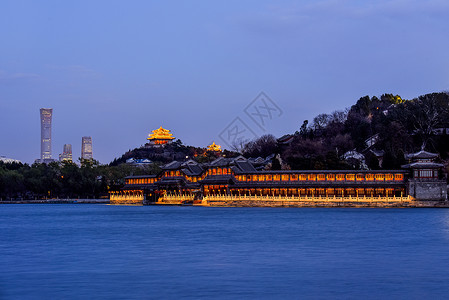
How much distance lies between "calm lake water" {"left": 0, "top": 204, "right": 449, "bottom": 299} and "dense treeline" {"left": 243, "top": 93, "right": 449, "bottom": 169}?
40690 millimetres

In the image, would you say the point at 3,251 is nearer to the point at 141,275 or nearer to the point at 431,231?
the point at 141,275

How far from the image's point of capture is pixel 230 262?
32531 millimetres

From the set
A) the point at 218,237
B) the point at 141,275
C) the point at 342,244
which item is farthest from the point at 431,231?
the point at 141,275


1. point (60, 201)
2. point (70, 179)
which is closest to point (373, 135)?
point (70, 179)

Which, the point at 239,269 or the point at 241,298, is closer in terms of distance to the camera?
the point at 241,298

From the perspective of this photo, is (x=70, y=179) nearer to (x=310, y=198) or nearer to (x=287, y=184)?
(x=287, y=184)

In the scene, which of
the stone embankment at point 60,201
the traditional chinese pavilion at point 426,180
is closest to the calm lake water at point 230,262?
the traditional chinese pavilion at point 426,180

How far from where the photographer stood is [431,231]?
4862 cm

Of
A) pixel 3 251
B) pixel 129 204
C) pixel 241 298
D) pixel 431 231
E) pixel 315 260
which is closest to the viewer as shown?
pixel 241 298

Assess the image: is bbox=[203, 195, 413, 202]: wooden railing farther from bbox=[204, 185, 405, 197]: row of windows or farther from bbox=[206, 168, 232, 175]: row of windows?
bbox=[206, 168, 232, 175]: row of windows

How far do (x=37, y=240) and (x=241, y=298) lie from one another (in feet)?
83.7

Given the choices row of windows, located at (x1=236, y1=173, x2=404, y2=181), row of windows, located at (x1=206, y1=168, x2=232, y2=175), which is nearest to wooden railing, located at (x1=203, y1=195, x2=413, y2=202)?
row of windows, located at (x1=236, y1=173, x2=404, y2=181)

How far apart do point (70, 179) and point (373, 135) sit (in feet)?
194

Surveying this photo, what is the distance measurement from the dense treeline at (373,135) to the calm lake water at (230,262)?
40690 millimetres
